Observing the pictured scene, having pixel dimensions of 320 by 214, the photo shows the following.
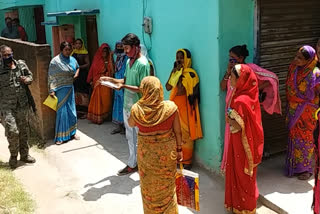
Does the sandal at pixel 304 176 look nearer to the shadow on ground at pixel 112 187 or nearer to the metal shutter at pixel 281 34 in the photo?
the metal shutter at pixel 281 34

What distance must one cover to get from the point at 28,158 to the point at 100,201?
6.23 ft

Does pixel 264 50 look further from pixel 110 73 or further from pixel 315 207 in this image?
pixel 110 73

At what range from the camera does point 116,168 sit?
5.46m

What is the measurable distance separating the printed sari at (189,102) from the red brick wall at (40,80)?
2.78 m

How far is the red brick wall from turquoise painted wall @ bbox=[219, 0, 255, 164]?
3404 mm

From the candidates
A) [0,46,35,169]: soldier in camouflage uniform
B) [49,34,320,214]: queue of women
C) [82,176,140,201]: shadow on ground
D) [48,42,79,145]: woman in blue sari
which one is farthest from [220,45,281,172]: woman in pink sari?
[48,42,79,145]: woman in blue sari

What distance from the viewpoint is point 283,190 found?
4.23m

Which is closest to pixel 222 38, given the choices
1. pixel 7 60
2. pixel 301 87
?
pixel 301 87

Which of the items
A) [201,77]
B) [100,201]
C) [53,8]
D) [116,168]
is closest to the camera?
[100,201]

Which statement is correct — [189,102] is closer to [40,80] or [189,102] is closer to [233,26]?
[233,26]

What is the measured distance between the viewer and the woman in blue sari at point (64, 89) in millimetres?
6348

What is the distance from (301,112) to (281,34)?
Result: 3.61 ft

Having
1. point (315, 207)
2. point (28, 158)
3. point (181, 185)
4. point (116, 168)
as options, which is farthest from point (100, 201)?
point (315, 207)

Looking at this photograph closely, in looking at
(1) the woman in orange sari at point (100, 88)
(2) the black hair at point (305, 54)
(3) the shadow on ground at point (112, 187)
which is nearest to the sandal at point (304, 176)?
(2) the black hair at point (305, 54)
